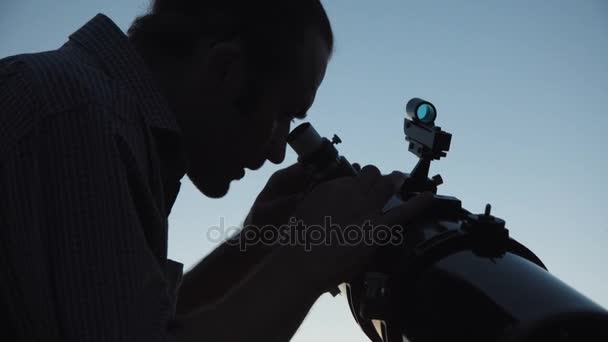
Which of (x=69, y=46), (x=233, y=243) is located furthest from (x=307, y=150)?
(x=69, y=46)

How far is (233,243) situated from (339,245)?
0.83 m

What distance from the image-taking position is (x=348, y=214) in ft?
4.08

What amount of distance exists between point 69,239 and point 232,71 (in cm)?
80

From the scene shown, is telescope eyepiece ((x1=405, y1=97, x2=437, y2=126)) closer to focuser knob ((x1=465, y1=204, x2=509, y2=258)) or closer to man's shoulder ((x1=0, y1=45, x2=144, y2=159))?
focuser knob ((x1=465, y1=204, x2=509, y2=258))

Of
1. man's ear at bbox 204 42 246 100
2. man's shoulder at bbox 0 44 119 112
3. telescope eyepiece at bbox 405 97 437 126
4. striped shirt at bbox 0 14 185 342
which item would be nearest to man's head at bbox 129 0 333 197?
man's ear at bbox 204 42 246 100

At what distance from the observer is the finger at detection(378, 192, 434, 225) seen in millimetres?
1307

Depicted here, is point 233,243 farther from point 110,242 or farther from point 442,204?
point 110,242

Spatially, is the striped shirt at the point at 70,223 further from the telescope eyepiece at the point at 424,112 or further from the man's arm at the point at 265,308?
the telescope eyepiece at the point at 424,112

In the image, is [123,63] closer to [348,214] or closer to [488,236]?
[348,214]

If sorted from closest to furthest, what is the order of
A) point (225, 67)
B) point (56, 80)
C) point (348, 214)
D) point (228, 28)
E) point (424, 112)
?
point (56, 80)
point (348, 214)
point (225, 67)
point (228, 28)
point (424, 112)

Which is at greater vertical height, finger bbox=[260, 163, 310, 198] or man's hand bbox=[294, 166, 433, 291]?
finger bbox=[260, 163, 310, 198]

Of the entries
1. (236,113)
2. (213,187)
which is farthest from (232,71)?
(213,187)

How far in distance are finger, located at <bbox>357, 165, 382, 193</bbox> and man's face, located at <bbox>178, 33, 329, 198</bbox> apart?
40 cm

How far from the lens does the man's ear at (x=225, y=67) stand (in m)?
1.49
